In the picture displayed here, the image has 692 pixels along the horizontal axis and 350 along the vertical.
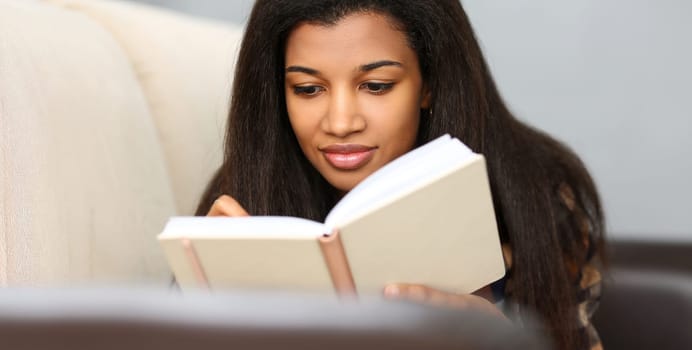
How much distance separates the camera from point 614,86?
2102 mm

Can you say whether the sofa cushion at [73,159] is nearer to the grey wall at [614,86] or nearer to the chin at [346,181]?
the chin at [346,181]

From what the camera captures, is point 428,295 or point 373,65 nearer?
point 428,295

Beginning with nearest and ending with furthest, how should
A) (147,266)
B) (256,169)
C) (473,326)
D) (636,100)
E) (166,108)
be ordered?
(473,326) < (256,169) < (147,266) < (166,108) < (636,100)

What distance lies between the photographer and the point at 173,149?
1.63m

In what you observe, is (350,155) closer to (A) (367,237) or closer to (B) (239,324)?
(A) (367,237)

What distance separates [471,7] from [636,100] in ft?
1.34

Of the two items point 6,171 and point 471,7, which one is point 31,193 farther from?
point 471,7

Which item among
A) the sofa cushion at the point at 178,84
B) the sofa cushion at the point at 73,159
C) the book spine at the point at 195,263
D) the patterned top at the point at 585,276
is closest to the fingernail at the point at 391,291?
the book spine at the point at 195,263

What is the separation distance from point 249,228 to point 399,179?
139 millimetres

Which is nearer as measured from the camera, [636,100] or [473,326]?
[473,326]

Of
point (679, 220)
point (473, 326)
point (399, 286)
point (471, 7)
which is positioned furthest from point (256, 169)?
point (679, 220)

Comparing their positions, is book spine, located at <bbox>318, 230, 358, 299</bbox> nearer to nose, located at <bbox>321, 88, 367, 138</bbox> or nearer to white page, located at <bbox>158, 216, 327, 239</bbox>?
white page, located at <bbox>158, 216, 327, 239</bbox>

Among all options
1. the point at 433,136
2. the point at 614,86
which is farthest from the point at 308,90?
the point at 614,86

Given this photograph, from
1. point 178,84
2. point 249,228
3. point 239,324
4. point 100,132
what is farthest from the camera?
point 178,84
